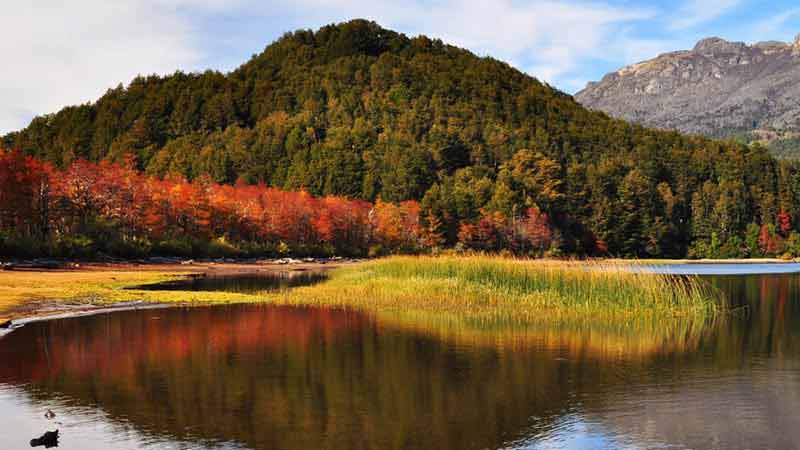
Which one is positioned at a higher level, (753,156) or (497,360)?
(753,156)

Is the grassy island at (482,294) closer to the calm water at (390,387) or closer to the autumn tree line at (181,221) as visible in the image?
the calm water at (390,387)

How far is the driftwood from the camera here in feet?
39.7

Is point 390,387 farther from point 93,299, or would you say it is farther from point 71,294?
point 71,294

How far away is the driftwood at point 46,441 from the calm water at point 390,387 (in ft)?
0.57

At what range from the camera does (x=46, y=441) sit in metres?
12.1

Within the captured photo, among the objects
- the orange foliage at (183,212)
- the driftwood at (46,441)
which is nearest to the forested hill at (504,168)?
the orange foliage at (183,212)

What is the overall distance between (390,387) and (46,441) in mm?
7130

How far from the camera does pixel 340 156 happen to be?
522 ft

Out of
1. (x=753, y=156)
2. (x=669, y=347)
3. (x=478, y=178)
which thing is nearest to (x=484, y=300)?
(x=669, y=347)

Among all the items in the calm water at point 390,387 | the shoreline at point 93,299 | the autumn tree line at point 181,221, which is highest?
the autumn tree line at point 181,221

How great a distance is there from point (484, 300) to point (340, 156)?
128150 mm

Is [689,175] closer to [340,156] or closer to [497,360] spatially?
[340,156]

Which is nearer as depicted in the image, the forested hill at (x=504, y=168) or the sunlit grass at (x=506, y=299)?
the sunlit grass at (x=506, y=299)

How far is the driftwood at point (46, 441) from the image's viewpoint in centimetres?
1209
